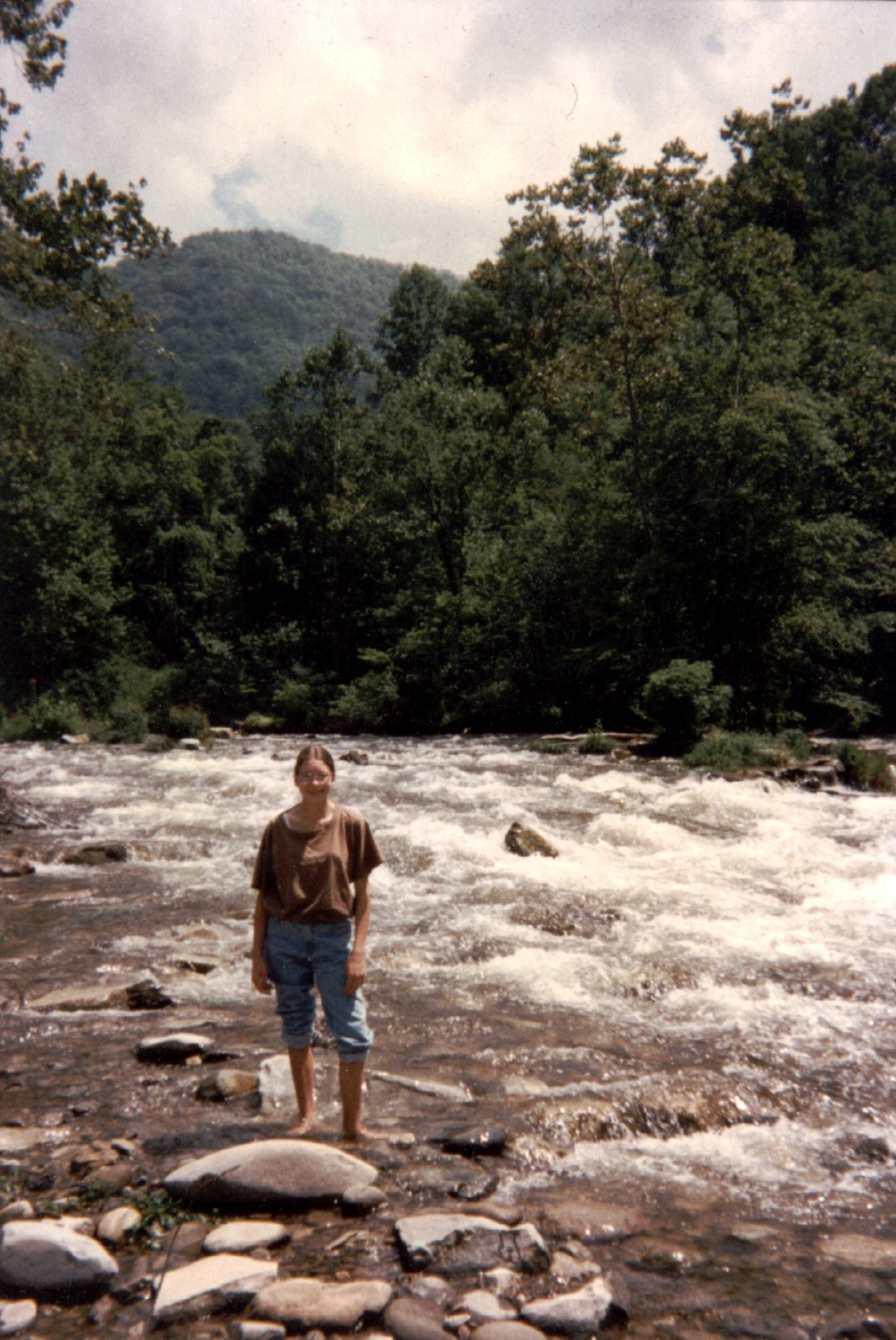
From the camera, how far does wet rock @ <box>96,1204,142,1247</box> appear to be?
3359 mm

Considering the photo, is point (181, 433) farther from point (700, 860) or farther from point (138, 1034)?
point (138, 1034)

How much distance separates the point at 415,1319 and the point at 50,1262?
1.11 meters

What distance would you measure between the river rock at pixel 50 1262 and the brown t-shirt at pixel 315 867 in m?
1.47

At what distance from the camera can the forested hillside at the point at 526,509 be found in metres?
21.9

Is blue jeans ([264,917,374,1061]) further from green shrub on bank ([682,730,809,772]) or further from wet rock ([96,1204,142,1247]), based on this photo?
green shrub on bank ([682,730,809,772])

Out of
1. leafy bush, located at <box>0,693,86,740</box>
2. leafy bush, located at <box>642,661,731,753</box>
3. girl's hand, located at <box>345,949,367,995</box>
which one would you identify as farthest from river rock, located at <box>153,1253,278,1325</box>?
leafy bush, located at <box>0,693,86,740</box>

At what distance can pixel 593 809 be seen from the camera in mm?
13312

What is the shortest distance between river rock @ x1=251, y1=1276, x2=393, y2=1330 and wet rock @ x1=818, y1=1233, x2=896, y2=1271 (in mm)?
1682

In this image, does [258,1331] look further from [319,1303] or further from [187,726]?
[187,726]

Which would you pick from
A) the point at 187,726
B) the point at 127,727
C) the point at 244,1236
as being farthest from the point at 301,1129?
the point at 127,727

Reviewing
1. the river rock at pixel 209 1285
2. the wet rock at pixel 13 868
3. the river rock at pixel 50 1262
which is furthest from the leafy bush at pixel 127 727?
the river rock at pixel 209 1285

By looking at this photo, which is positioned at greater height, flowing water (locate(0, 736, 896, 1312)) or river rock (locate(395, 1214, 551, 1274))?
river rock (locate(395, 1214, 551, 1274))

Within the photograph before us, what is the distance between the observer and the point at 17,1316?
9.54 ft

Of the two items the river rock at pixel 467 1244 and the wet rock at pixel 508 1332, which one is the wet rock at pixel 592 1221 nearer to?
the river rock at pixel 467 1244
